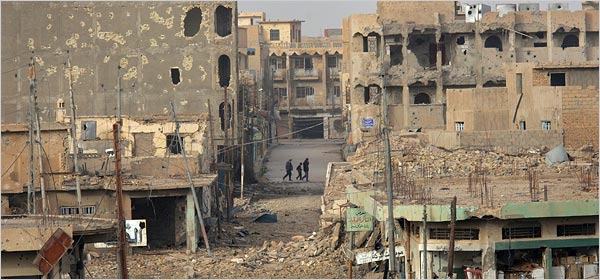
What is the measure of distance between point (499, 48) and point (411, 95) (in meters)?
4.04

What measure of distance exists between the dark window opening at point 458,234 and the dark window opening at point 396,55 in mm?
33188

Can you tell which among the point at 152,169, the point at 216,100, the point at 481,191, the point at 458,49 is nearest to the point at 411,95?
the point at 458,49

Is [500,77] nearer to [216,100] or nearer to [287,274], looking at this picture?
[216,100]

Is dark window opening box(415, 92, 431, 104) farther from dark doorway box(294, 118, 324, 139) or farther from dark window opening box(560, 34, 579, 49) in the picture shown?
dark doorway box(294, 118, 324, 139)

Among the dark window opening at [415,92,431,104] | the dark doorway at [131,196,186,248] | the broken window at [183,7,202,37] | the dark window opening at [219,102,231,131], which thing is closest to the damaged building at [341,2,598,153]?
the dark window opening at [415,92,431,104]

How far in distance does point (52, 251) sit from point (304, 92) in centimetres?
6856

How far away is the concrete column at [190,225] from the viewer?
37062mm

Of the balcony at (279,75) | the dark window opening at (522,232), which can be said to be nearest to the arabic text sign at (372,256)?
the dark window opening at (522,232)

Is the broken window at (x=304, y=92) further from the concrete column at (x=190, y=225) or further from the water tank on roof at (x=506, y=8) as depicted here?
the concrete column at (x=190, y=225)

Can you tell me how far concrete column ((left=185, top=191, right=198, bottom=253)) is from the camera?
3706 centimetres

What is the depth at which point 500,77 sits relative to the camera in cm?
6041

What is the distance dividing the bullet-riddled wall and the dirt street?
7301mm

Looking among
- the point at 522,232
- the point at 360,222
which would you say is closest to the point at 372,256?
the point at 360,222

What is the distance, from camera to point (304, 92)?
9306cm
